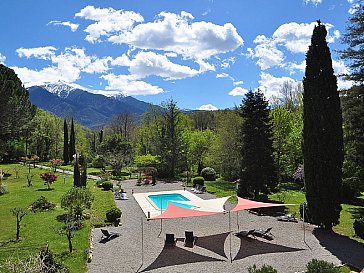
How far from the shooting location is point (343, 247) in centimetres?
1360

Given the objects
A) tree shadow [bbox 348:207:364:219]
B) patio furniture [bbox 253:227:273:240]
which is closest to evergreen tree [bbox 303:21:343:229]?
→ patio furniture [bbox 253:227:273:240]

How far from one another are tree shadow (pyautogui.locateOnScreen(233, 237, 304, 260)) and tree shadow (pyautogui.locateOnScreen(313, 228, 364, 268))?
158cm

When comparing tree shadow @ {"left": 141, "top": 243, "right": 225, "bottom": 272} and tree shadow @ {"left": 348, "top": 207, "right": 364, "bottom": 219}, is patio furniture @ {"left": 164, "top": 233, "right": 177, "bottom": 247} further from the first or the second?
tree shadow @ {"left": 348, "top": 207, "right": 364, "bottom": 219}

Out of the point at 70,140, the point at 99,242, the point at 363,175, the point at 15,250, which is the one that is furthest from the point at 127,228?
the point at 70,140

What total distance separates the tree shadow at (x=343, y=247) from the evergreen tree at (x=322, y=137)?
1085mm

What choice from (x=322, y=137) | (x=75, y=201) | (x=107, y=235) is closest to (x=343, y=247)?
(x=322, y=137)

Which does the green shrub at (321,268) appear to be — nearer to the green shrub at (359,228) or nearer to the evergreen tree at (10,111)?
the green shrub at (359,228)

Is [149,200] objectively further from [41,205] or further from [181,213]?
[181,213]

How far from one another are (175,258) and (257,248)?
12.0 ft

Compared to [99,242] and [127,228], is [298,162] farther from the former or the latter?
[99,242]

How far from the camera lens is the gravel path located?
11.5 m

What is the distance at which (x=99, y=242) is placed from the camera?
47.0 ft

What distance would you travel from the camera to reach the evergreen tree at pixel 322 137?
16.2 m

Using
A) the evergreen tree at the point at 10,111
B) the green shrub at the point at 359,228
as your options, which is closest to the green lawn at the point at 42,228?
the evergreen tree at the point at 10,111
